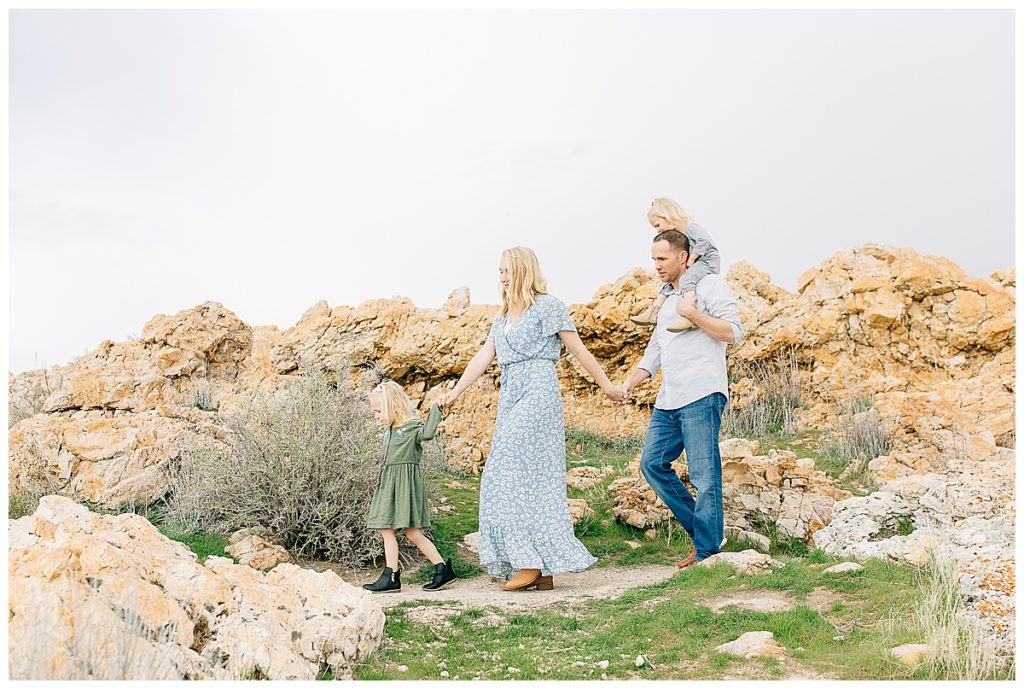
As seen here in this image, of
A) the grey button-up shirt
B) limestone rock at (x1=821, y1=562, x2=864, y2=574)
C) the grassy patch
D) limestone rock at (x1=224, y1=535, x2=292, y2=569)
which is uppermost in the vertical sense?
the grey button-up shirt

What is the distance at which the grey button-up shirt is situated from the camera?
5.98m

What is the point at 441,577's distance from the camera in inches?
249

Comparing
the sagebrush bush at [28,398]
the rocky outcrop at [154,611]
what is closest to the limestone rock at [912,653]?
the rocky outcrop at [154,611]

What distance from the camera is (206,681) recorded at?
354cm

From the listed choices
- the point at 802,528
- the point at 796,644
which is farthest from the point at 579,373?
the point at 796,644

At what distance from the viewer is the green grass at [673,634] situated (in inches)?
164

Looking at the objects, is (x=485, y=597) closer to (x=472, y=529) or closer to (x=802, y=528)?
(x=472, y=529)

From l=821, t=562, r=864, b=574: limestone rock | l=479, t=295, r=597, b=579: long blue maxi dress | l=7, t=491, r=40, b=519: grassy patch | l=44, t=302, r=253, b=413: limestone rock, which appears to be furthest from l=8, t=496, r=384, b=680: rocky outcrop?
l=44, t=302, r=253, b=413: limestone rock

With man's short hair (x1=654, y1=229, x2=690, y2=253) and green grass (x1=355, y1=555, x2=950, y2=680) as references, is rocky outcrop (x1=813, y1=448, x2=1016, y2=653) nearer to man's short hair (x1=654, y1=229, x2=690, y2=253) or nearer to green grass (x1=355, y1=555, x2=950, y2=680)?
green grass (x1=355, y1=555, x2=950, y2=680)

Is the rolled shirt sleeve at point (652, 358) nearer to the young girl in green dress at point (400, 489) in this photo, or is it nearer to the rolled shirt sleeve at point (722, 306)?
the rolled shirt sleeve at point (722, 306)

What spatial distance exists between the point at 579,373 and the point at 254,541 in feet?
23.2

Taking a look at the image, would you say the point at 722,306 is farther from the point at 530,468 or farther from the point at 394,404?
the point at 394,404

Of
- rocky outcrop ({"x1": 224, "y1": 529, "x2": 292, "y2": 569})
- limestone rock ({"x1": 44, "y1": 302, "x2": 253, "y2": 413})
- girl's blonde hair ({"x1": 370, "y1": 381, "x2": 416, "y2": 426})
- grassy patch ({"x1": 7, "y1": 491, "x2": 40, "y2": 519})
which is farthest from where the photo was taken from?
limestone rock ({"x1": 44, "y1": 302, "x2": 253, "y2": 413})

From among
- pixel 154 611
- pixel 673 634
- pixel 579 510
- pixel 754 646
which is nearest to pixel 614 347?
pixel 579 510
